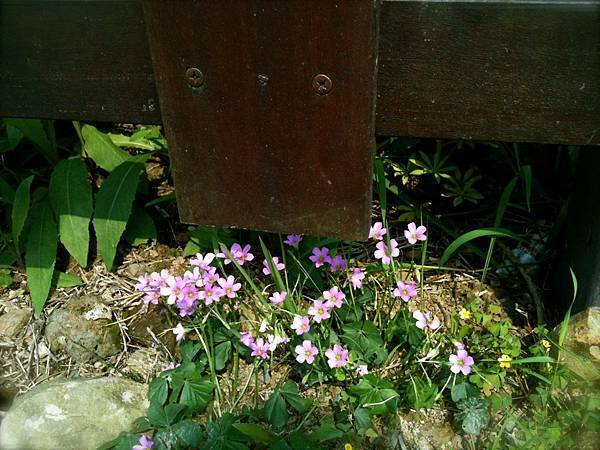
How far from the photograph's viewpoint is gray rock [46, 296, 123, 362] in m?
2.44

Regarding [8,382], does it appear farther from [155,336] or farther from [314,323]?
[314,323]

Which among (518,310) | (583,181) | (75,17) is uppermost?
(75,17)

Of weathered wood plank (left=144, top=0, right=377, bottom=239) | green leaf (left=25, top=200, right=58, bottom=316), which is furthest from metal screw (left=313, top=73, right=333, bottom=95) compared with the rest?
green leaf (left=25, top=200, right=58, bottom=316)

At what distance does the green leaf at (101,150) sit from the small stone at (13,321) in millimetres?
684

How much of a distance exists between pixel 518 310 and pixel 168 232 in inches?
57.3

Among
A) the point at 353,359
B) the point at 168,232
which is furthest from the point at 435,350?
the point at 168,232

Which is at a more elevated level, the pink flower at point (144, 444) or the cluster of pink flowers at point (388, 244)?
the cluster of pink flowers at point (388, 244)

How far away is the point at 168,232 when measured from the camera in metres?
2.82

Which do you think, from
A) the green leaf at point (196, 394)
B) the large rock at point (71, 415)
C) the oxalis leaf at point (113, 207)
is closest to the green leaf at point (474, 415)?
the green leaf at point (196, 394)

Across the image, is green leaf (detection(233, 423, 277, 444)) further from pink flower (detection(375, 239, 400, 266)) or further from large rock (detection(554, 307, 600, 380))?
large rock (detection(554, 307, 600, 380))

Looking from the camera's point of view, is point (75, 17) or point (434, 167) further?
point (434, 167)

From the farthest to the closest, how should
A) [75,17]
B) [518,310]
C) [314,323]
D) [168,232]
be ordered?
1. [168,232]
2. [518,310]
3. [314,323]
4. [75,17]

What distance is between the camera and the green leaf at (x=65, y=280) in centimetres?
262

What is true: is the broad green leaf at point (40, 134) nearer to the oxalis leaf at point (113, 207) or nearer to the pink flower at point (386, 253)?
the oxalis leaf at point (113, 207)
